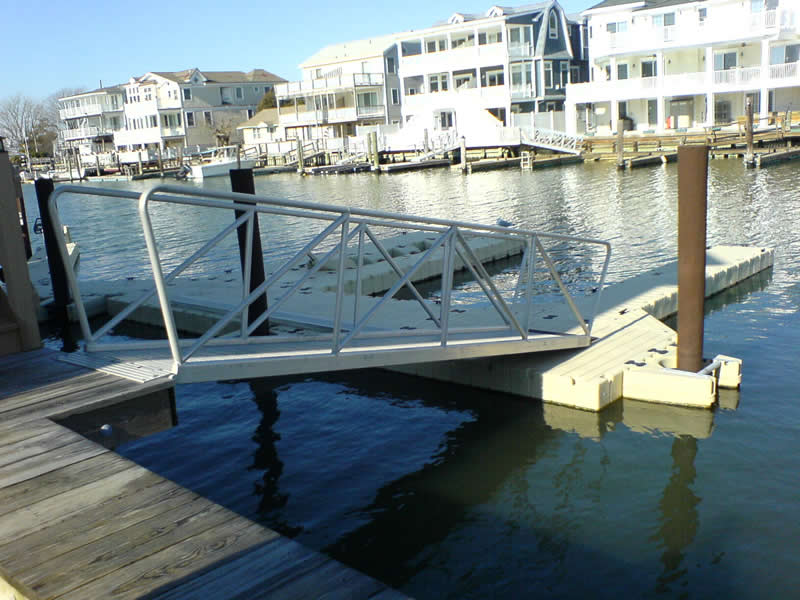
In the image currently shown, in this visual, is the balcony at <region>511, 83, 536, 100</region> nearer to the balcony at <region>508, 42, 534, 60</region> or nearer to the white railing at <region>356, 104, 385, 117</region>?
the balcony at <region>508, 42, 534, 60</region>

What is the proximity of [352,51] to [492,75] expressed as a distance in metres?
20.3

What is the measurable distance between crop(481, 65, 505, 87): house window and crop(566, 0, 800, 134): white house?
6.92 meters

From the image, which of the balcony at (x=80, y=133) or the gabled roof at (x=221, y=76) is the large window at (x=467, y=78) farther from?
the balcony at (x=80, y=133)

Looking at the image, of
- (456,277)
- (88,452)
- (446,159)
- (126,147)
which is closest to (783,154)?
(446,159)

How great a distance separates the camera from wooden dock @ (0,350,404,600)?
3.37 meters

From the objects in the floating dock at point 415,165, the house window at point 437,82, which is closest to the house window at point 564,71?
the house window at point 437,82

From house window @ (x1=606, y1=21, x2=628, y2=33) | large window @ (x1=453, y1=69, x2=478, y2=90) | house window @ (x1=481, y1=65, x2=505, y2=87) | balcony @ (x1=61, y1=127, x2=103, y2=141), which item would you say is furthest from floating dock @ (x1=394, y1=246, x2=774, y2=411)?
balcony @ (x1=61, y1=127, x2=103, y2=141)

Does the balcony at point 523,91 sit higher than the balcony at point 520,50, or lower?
lower

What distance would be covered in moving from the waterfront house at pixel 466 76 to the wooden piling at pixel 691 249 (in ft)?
143

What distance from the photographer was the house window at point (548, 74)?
56356 millimetres

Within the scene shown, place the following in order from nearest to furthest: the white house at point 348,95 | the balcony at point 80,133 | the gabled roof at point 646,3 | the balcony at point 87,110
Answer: the gabled roof at point 646,3 < the white house at point 348,95 < the balcony at point 87,110 < the balcony at point 80,133

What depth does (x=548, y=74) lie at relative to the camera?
5675cm

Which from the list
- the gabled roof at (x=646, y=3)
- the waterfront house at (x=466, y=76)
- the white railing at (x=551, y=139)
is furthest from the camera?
the waterfront house at (x=466, y=76)

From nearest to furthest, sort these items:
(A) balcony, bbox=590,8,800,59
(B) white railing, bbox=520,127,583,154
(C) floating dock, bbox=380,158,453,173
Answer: (A) balcony, bbox=590,8,800,59, (B) white railing, bbox=520,127,583,154, (C) floating dock, bbox=380,158,453,173
